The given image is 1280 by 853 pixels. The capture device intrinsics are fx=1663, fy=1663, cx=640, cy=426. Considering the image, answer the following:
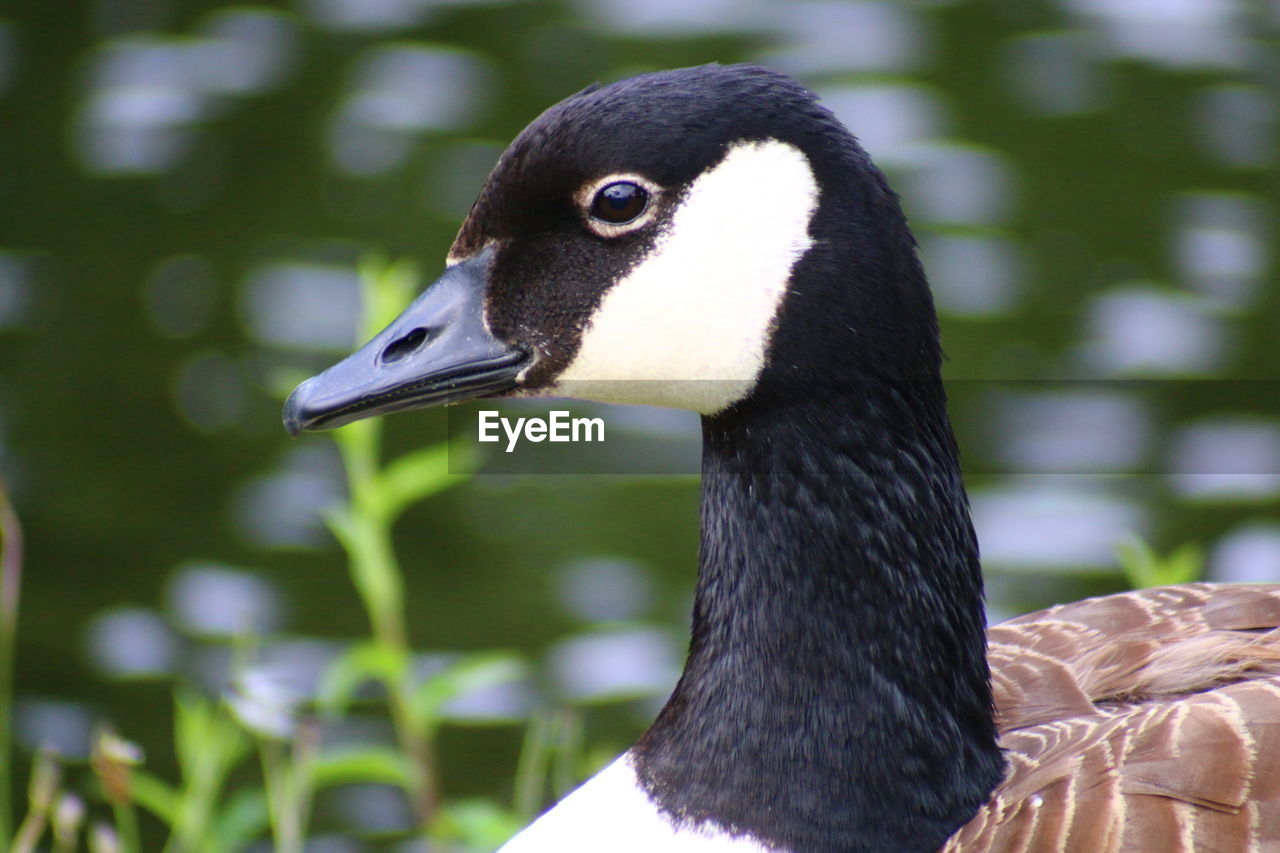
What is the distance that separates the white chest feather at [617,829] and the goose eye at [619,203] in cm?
102

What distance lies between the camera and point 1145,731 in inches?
108

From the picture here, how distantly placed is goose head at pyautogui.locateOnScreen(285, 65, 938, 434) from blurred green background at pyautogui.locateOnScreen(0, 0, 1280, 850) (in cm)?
335

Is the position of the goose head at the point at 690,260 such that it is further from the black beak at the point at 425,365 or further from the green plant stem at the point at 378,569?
the green plant stem at the point at 378,569

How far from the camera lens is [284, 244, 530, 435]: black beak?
9.85 feet

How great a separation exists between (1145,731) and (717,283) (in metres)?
1.05

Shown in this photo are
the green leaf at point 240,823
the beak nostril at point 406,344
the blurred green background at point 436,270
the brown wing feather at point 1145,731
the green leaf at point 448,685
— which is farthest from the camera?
the blurred green background at point 436,270

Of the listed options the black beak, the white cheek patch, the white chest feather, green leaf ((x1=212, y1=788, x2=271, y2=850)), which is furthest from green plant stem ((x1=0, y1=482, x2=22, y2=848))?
the white cheek patch

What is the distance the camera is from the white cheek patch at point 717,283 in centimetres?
293

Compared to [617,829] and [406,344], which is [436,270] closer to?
[406,344]

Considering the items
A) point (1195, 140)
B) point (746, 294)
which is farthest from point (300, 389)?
Result: point (1195, 140)

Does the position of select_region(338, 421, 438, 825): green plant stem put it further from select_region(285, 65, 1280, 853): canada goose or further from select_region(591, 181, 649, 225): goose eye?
select_region(591, 181, 649, 225): goose eye

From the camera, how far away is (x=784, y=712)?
2.94m

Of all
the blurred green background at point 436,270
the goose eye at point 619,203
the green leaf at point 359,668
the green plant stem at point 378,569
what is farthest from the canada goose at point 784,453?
the blurred green background at point 436,270

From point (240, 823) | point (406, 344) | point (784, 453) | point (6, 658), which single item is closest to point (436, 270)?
point (6, 658)
